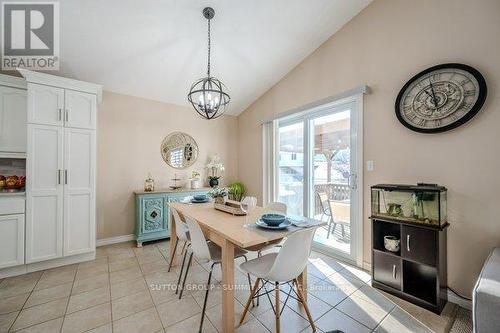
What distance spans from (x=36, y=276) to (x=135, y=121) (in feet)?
7.85

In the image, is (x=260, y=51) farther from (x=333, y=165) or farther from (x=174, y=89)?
(x=333, y=165)

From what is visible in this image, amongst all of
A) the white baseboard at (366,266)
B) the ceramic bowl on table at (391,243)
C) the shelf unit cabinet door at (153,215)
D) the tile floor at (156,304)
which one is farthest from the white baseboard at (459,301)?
the shelf unit cabinet door at (153,215)

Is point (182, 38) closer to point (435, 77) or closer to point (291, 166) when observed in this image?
point (291, 166)

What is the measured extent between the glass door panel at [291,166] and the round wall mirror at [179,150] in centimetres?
171

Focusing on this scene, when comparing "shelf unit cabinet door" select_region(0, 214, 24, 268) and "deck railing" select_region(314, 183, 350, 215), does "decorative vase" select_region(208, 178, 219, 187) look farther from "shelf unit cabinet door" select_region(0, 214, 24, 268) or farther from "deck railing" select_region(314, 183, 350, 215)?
"shelf unit cabinet door" select_region(0, 214, 24, 268)

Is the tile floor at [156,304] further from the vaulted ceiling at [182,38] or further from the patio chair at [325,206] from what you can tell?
the vaulted ceiling at [182,38]

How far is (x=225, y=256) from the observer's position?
4.99ft

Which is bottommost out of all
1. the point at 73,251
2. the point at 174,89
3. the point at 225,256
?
the point at 73,251

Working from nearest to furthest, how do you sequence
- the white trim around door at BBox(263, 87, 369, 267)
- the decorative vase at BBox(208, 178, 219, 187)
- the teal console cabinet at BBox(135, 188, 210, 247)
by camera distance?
the white trim around door at BBox(263, 87, 369, 267), the teal console cabinet at BBox(135, 188, 210, 247), the decorative vase at BBox(208, 178, 219, 187)

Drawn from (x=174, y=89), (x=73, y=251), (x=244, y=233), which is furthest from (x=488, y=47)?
(x=73, y=251)

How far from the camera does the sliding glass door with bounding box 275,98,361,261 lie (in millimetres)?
2715

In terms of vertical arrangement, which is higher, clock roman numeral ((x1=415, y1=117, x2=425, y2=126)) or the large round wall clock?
the large round wall clock

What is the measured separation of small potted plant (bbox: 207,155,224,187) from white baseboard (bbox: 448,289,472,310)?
11.3 ft

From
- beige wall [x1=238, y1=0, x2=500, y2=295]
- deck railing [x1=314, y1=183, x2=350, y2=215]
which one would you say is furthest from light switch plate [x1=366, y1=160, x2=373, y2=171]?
deck railing [x1=314, y1=183, x2=350, y2=215]
